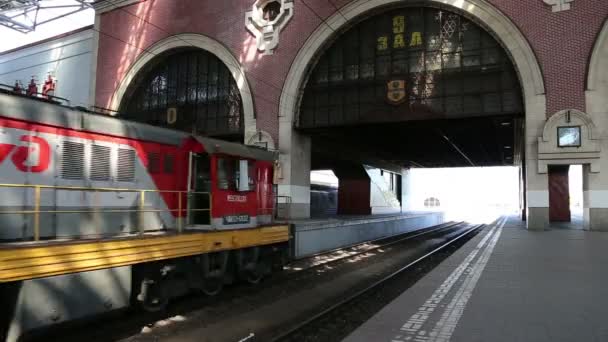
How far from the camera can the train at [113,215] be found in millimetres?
5746

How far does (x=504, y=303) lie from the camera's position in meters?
7.16

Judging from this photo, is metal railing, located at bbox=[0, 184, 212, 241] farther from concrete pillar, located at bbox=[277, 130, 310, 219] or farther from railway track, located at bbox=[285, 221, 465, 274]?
concrete pillar, located at bbox=[277, 130, 310, 219]

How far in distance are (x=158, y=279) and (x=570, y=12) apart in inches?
834

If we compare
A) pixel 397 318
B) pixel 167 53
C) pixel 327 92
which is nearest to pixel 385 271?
pixel 397 318

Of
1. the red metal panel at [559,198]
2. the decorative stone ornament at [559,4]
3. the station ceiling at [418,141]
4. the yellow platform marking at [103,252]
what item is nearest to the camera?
the yellow platform marking at [103,252]

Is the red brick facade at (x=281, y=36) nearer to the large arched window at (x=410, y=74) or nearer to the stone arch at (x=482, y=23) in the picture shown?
the stone arch at (x=482, y=23)

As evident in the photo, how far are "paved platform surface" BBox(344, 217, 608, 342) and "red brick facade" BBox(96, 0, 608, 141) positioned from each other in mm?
10748

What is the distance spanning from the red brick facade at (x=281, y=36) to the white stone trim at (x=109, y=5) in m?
0.32

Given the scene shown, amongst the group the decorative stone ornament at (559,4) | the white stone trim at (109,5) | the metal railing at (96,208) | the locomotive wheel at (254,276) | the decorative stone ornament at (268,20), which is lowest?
the locomotive wheel at (254,276)

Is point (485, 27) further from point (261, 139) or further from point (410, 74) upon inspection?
point (261, 139)

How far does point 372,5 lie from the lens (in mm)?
23172

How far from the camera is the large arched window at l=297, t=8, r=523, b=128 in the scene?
21.7 m

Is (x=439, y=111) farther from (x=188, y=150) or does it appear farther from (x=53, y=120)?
(x=53, y=120)

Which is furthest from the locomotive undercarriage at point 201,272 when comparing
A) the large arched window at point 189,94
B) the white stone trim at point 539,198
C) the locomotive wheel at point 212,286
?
the large arched window at point 189,94
